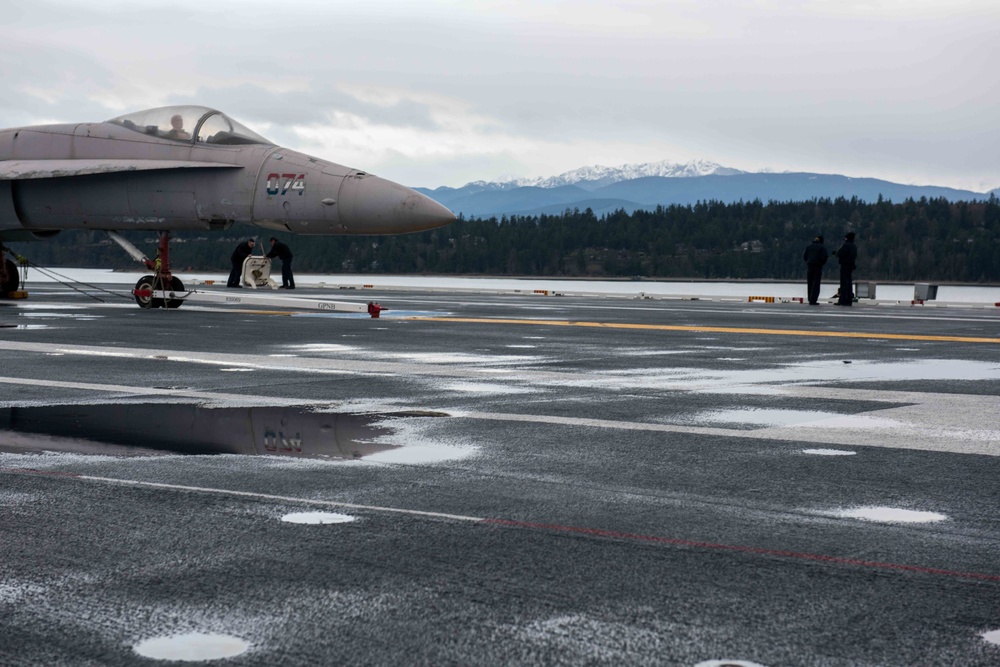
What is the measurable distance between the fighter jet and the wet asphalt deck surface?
8969 millimetres

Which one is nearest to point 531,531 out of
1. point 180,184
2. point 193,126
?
point 180,184

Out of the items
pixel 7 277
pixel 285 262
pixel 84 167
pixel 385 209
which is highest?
pixel 84 167

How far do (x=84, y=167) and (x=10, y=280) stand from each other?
658 cm

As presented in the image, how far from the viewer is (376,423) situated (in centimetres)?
755

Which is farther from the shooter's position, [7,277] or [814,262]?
[814,262]

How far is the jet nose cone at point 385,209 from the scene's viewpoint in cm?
1872

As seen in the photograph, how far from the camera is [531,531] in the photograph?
14.8ft

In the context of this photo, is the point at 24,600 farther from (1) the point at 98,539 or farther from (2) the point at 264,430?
(2) the point at 264,430

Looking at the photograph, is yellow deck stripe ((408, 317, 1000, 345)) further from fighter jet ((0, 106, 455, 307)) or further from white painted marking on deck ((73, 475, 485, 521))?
white painted marking on deck ((73, 475, 485, 521))

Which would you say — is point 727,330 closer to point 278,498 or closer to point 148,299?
point 148,299

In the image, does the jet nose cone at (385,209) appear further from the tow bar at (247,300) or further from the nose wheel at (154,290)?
the nose wheel at (154,290)

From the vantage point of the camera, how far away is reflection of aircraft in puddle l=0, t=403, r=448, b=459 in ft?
21.4

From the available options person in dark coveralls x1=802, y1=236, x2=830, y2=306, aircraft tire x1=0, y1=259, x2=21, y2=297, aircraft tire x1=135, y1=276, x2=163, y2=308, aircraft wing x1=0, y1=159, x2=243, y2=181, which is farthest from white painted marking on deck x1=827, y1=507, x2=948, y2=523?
person in dark coveralls x1=802, y1=236, x2=830, y2=306

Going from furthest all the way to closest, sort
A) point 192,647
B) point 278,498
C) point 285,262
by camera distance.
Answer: point 285,262
point 278,498
point 192,647
